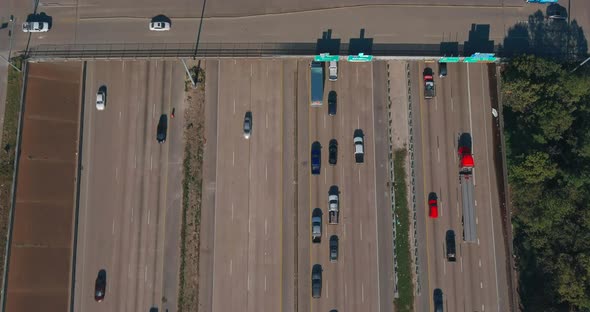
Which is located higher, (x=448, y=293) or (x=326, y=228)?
(x=326, y=228)

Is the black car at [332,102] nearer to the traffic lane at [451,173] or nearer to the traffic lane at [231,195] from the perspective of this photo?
the traffic lane at [231,195]

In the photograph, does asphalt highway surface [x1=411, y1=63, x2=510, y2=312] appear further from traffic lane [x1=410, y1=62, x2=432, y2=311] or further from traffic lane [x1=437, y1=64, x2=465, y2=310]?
traffic lane [x1=410, y1=62, x2=432, y2=311]

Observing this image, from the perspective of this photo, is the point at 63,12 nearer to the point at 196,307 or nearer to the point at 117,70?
the point at 117,70

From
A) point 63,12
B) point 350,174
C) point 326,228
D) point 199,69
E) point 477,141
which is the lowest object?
point 326,228

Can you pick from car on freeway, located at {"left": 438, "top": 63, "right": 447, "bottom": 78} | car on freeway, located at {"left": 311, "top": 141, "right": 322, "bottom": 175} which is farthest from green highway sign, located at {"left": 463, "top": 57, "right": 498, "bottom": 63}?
car on freeway, located at {"left": 311, "top": 141, "right": 322, "bottom": 175}

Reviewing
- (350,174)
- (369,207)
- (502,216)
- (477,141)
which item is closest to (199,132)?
(350,174)

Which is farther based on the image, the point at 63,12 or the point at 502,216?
the point at 63,12
